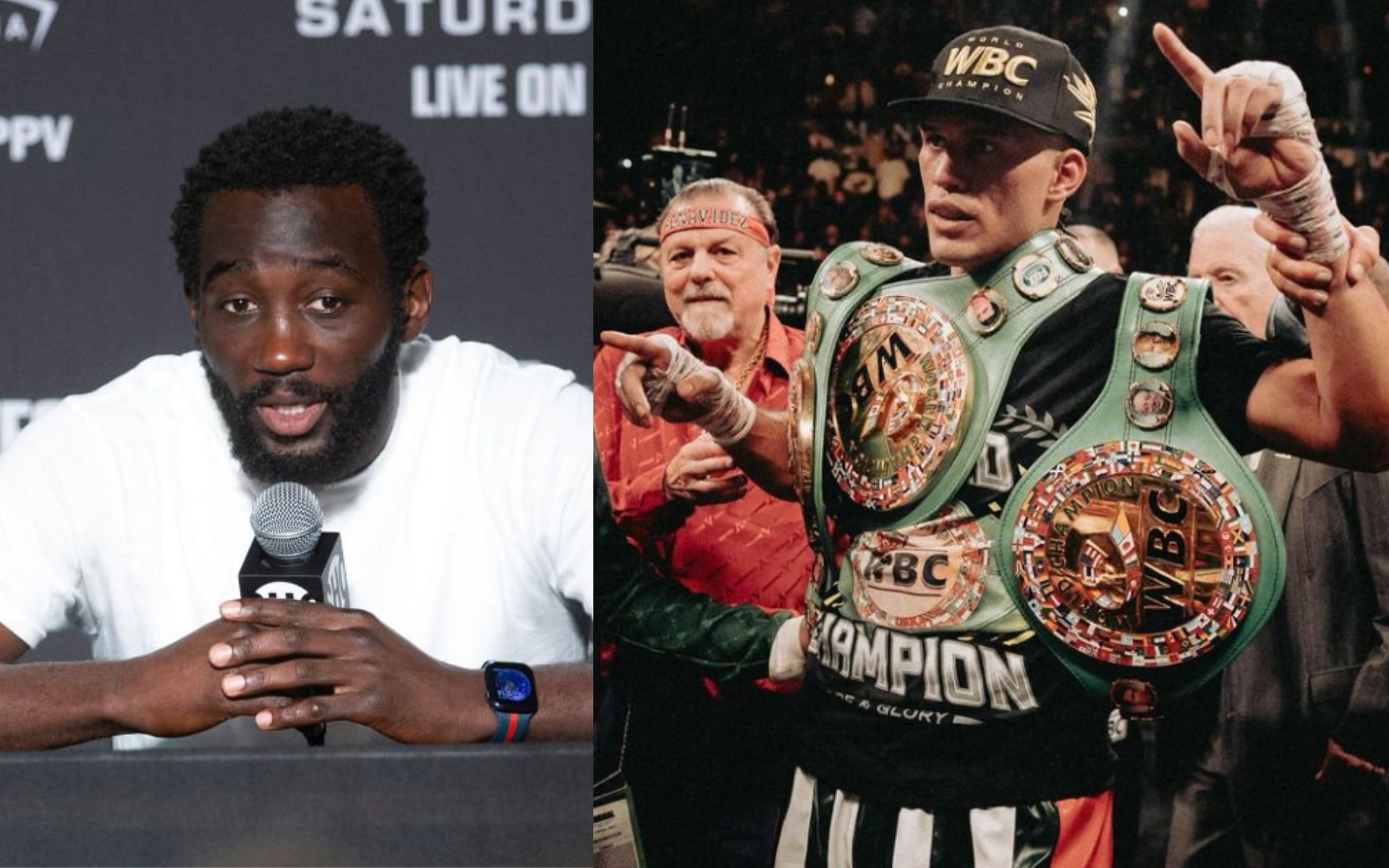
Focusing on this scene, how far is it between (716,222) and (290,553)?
1.26m

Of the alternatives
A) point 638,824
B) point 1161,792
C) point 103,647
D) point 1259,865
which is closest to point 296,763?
point 103,647

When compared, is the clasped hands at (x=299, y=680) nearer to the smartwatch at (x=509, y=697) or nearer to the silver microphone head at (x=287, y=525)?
the smartwatch at (x=509, y=697)

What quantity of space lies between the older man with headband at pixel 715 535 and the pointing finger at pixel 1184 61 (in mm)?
954

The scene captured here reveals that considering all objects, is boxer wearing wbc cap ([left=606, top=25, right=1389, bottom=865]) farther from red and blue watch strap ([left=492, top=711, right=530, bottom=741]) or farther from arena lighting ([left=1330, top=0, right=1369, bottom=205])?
red and blue watch strap ([left=492, top=711, right=530, bottom=741])

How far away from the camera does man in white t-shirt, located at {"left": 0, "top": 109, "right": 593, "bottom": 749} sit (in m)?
3.62

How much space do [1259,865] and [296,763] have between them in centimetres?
226

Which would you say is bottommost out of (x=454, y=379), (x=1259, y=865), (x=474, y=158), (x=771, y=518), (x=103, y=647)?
(x=1259, y=865)

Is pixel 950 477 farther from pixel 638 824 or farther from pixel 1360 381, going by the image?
pixel 638 824

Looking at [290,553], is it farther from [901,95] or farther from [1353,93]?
[1353,93]

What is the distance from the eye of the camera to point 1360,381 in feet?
10.2

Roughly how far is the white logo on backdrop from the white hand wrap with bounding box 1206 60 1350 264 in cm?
286

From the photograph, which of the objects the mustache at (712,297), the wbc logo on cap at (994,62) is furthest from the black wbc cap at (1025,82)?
the mustache at (712,297)

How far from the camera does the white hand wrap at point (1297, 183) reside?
3.16 meters

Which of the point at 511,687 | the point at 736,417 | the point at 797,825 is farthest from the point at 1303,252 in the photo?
the point at 511,687
